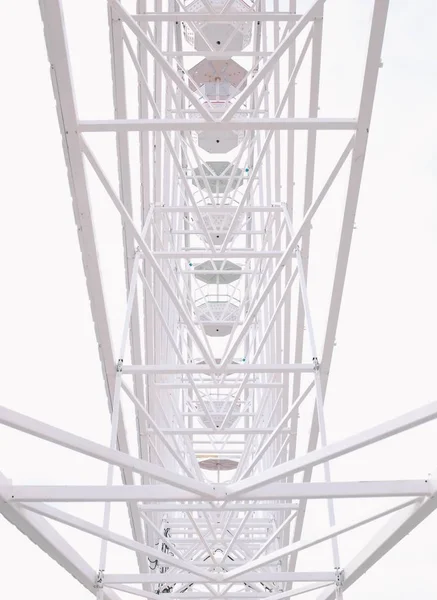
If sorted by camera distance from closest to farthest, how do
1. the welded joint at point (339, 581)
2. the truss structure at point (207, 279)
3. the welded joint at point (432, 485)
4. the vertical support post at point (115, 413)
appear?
the welded joint at point (432, 485) < the truss structure at point (207, 279) < the vertical support post at point (115, 413) < the welded joint at point (339, 581)

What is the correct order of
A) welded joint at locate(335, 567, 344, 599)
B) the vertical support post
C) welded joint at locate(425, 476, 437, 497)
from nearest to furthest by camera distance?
welded joint at locate(425, 476, 437, 497)
the vertical support post
welded joint at locate(335, 567, 344, 599)

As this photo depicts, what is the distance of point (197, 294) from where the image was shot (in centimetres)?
2630

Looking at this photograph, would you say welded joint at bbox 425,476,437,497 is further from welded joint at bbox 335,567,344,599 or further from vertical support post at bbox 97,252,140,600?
vertical support post at bbox 97,252,140,600

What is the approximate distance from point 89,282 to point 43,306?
390 inches

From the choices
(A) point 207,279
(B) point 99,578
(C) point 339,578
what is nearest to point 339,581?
(C) point 339,578

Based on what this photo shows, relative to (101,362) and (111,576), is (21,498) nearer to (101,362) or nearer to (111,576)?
(111,576)

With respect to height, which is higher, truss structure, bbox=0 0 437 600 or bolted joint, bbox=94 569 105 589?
truss structure, bbox=0 0 437 600

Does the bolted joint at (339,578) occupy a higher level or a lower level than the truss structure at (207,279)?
lower

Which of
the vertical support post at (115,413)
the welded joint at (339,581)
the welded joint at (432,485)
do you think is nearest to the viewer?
the welded joint at (432,485)

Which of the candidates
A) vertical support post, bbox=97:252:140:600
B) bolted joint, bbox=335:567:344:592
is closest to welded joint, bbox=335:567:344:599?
bolted joint, bbox=335:567:344:592

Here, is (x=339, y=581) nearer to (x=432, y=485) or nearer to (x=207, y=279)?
(x=432, y=485)

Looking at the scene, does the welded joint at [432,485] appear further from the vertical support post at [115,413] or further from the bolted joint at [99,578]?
the bolted joint at [99,578]

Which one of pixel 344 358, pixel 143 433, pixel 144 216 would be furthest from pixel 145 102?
pixel 344 358

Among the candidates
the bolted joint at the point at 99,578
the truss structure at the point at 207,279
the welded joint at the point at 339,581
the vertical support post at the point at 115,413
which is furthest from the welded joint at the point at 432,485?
the bolted joint at the point at 99,578
